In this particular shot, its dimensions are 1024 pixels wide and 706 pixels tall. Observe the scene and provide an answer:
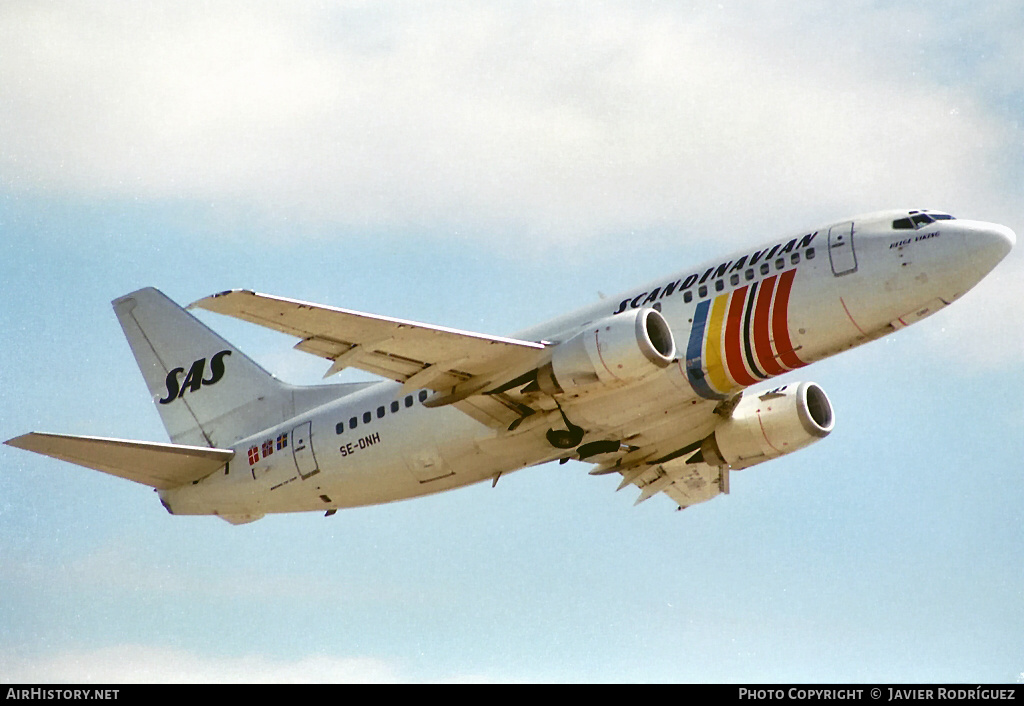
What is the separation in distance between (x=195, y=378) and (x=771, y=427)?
19.5m

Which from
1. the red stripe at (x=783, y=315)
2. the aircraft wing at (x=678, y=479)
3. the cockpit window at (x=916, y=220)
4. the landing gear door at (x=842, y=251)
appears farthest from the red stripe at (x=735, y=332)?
the aircraft wing at (x=678, y=479)

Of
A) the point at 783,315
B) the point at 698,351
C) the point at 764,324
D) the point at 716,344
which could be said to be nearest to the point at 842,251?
the point at 783,315

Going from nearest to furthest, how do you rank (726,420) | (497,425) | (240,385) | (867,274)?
(867,274)
(497,425)
(726,420)
(240,385)

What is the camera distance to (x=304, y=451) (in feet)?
128

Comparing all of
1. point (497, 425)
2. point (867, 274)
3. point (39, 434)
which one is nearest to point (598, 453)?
point (497, 425)

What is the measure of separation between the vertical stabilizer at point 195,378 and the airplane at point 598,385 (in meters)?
1.87

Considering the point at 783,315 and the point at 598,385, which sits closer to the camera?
the point at 598,385

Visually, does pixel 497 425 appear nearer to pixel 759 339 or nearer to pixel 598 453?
pixel 598 453

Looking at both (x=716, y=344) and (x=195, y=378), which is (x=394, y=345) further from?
(x=195, y=378)

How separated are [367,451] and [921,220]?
1621cm

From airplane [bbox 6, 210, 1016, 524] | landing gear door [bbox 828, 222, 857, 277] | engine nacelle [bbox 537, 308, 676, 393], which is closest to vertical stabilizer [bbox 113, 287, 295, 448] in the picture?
airplane [bbox 6, 210, 1016, 524]

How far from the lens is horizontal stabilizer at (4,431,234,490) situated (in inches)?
1420

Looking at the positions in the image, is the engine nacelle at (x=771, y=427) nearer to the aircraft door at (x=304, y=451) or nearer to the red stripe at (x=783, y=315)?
the red stripe at (x=783, y=315)
